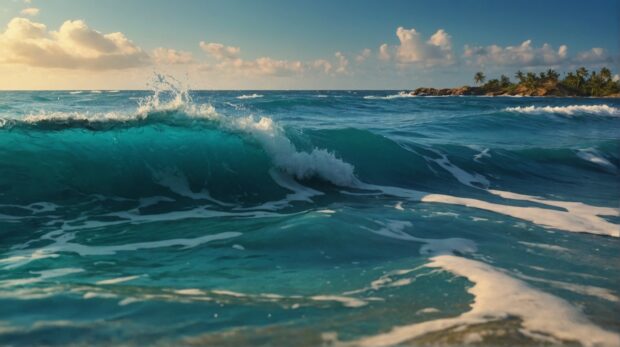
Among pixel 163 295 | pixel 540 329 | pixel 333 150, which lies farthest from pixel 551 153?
pixel 163 295

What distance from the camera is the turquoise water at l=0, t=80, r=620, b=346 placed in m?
3.42

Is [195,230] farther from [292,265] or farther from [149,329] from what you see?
[149,329]

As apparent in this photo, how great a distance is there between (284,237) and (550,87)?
109m

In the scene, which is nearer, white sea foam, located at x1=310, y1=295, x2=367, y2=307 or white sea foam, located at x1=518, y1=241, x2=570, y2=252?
white sea foam, located at x1=310, y1=295, x2=367, y2=307

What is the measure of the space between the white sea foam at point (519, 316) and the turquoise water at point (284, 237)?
0.02m

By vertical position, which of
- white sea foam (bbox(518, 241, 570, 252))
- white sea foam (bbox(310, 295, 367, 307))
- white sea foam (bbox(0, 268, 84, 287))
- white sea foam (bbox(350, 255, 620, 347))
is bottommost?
white sea foam (bbox(518, 241, 570, 252))

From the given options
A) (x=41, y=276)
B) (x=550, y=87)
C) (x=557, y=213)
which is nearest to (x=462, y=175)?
(x=557, y=213)

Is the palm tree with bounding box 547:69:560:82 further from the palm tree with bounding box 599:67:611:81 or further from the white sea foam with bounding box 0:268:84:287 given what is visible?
the white sea foam with bounding box 0:268:84:287

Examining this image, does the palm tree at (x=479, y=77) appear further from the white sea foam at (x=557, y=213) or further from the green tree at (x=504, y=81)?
the white sea foam at (x=557, y=213)

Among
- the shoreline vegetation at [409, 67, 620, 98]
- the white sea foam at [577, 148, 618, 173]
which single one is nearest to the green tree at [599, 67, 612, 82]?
the shoreline vegetation at [409, 67, 620, 98]

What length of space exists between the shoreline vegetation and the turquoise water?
97180mm

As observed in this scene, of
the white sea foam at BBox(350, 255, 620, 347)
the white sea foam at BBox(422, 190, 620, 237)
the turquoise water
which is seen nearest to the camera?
the white sea foam at BBox(350, 255, 620, 347)

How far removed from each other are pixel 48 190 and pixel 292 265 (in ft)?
19.5

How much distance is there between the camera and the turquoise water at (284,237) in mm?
3422
